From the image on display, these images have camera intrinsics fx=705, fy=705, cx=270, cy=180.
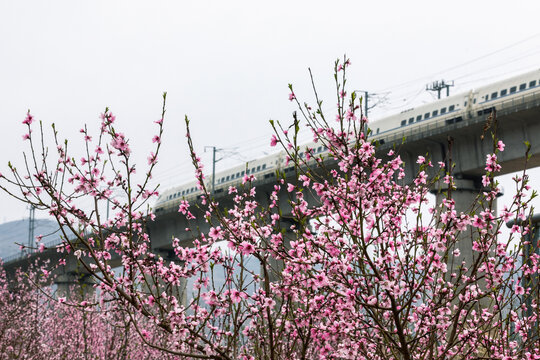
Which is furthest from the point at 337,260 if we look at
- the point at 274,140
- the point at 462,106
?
the point at 462,106

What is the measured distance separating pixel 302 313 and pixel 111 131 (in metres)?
2.93

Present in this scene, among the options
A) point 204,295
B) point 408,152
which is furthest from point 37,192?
point 408,152

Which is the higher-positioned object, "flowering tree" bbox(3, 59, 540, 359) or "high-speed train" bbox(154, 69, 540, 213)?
"high-speed train" bbox(154, 69, 540, 213)

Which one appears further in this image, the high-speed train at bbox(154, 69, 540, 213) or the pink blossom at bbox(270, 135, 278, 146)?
the high-speed train at bbox(154, 69, 540, 213)

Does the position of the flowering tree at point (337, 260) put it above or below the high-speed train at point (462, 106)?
below

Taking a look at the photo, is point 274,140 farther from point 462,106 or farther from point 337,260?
point 462,106

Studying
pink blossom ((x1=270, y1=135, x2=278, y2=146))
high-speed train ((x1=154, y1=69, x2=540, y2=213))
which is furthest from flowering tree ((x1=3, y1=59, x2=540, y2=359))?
high-speed train ((x1=154, y1=69, x2=540, y2=213))

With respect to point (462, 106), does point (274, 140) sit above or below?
below

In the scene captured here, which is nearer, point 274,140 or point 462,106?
point 274,140

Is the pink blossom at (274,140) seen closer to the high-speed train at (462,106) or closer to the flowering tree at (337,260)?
the flowering tree at (337,260)

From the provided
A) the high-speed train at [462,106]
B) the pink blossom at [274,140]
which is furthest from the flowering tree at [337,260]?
the high-speed train at [462,106]

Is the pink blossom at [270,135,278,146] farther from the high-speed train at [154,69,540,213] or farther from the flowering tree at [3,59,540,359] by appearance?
the high-speed train at [154,69,540,213]

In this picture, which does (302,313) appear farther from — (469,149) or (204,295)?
(469,149)

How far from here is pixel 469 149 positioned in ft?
110
